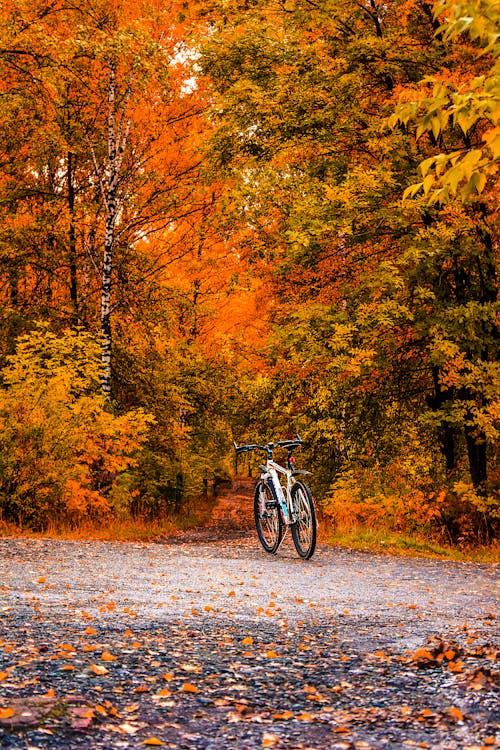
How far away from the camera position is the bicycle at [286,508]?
9.76 meters

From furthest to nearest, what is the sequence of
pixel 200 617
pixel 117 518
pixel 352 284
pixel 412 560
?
pixel 117 518 → pixel 352 284 → pixel 412 560 → pixel 200 617

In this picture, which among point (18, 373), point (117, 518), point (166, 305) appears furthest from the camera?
point (166, 305)

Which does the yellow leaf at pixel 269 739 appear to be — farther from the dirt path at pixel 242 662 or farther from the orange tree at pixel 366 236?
the orange tree at pixel 366 236

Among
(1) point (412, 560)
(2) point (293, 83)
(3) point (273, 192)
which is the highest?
(2) point (293, 83)

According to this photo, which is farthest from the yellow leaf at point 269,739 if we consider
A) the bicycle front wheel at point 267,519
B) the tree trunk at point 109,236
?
the tree trunk at point 109,236

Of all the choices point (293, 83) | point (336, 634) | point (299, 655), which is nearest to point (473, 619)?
point (336, 634)

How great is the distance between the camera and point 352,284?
14172 mm

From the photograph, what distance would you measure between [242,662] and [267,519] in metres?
6.57

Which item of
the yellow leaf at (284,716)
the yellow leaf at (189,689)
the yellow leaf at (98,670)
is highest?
the yellow leaf at (98,670)

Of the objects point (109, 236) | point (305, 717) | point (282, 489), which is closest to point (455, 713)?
point (305, 717)

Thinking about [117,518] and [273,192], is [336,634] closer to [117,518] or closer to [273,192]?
[273,192]

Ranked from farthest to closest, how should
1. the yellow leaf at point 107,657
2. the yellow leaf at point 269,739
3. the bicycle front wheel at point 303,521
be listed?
the bicycle front wheel at point 303,521
the yellow leaf at point 107,657
the yellow leaf at point 269,739

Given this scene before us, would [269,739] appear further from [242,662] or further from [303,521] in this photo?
[303,521]

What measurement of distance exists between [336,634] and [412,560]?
225 inches
